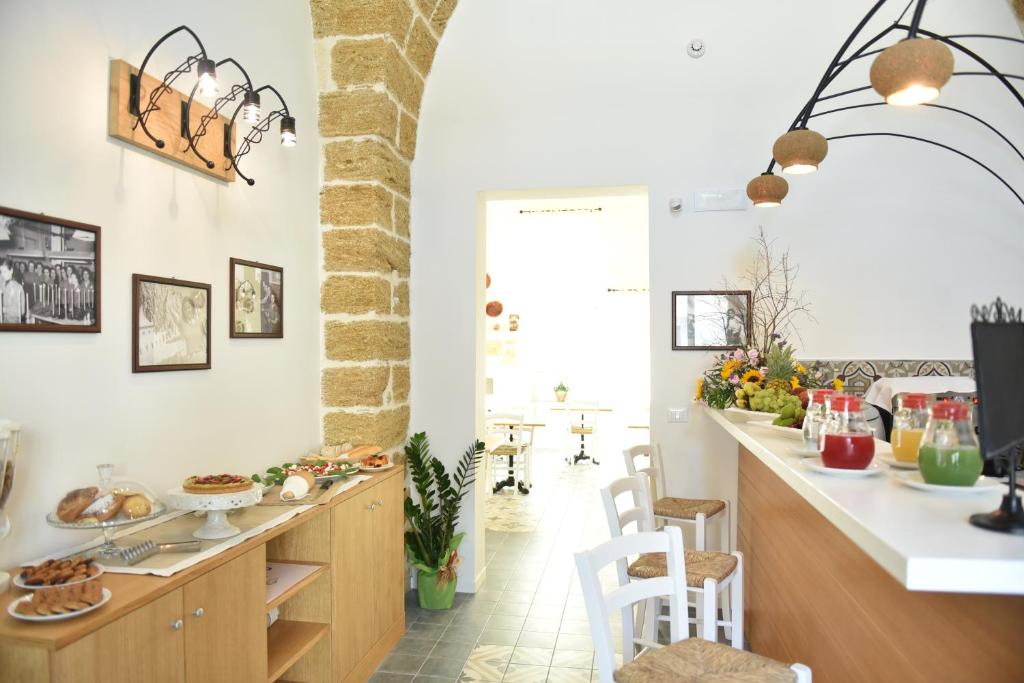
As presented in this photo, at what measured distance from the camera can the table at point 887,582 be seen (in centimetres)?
112

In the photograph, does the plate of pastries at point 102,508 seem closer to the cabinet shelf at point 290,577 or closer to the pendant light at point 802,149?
the cabinet shelf at point 290,577

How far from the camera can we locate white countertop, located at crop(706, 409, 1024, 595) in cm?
108

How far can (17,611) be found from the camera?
1.51m

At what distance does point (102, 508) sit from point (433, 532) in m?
2.26

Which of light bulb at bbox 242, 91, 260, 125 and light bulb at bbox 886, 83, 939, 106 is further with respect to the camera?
light bulb at bbox 242, 91, 260, 125

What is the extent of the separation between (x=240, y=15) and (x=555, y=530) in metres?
4.22

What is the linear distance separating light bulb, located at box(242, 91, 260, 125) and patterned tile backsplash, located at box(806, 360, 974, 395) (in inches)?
121

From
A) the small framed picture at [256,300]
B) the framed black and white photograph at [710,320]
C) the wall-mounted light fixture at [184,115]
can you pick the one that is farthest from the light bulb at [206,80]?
the framed black and white photograph at [710,320]

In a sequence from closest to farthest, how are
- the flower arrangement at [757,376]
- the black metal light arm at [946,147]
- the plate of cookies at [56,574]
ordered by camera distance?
the plate of cookies at [56,574] < the flower arrangement at [757,376] < the black metal light arm at [946,147]

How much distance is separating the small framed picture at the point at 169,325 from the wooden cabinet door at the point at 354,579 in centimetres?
86

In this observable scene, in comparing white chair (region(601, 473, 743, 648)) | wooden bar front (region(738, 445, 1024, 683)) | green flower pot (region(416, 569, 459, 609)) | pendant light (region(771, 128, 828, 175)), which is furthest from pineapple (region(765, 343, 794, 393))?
green flower pot (region(416, 569, 459, 609))

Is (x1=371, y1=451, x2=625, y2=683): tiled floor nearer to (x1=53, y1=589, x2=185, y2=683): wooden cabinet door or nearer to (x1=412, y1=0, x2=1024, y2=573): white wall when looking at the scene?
(x1=412, y1=0, x2=1024, y2=573): white wall

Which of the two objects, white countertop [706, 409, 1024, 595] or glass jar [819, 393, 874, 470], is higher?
glass jar [819, 393, 874, 470]

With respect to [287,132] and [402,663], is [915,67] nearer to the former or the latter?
[287,132]
